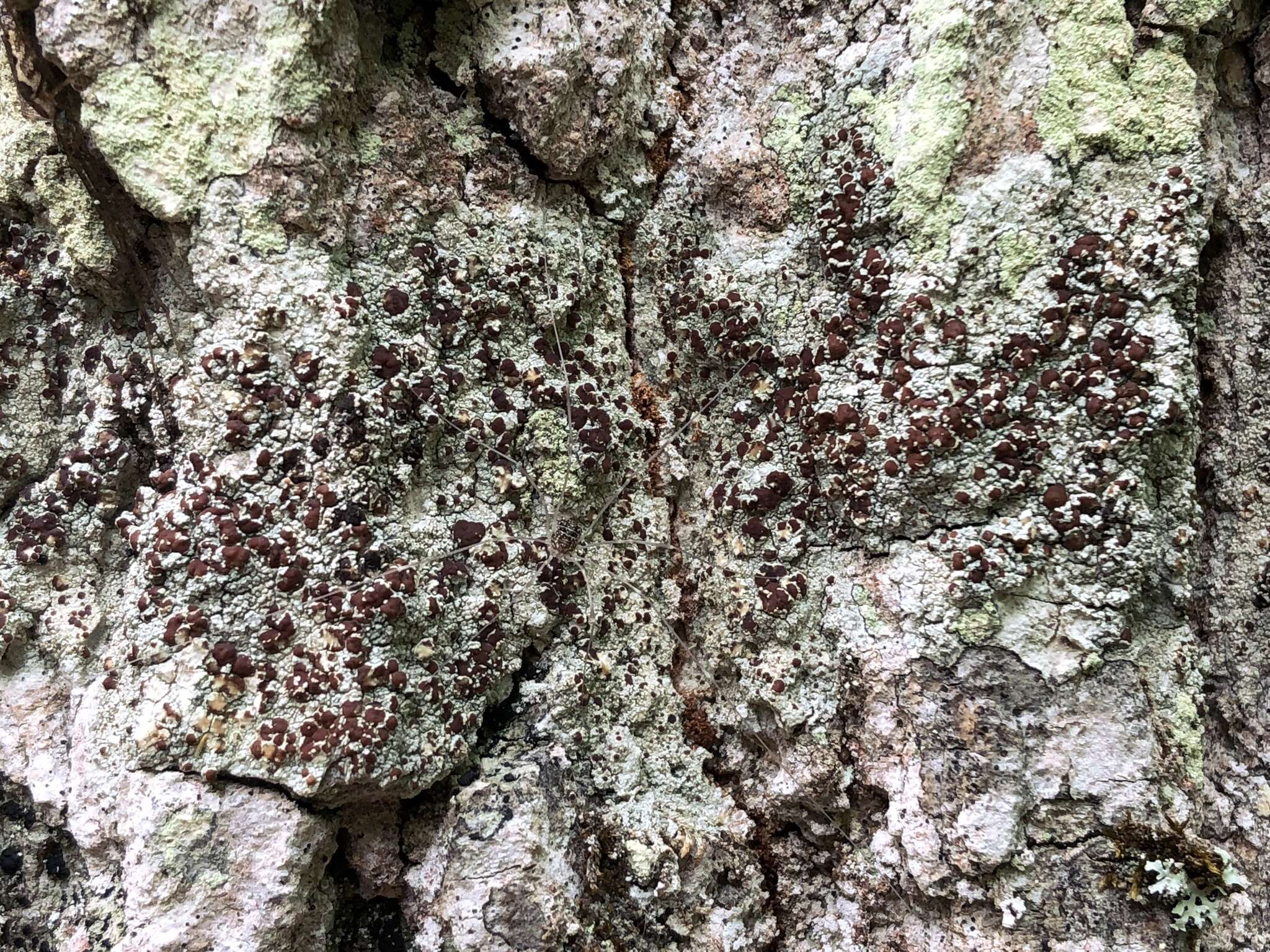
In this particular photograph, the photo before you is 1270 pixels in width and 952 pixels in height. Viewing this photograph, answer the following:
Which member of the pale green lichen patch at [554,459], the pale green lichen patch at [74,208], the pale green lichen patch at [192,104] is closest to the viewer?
the pale green lichen patch at [192,104]

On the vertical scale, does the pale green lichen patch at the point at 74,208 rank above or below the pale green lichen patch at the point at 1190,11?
below

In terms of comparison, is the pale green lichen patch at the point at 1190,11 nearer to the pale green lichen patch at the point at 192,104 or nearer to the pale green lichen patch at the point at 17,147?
the pale green lichen patch at the point at 192,104

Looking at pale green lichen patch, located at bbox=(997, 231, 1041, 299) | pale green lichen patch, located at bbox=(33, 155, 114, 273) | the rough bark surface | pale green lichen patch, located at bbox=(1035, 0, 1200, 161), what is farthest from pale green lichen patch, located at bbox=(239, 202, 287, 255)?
pale green lichen patch, located at bbox=(1035, 0, 1200, 161)

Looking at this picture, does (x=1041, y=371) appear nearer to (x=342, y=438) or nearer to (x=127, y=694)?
(x=342, y=438)

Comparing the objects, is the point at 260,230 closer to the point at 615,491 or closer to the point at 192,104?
the point at 192,104

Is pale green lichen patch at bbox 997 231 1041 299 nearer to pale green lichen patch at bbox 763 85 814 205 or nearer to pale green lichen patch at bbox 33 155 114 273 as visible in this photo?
pale green lichen patch at bbox 763 85 814 205

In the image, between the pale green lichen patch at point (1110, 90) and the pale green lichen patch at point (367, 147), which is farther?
the pale green lichen patch at point (367, 147)

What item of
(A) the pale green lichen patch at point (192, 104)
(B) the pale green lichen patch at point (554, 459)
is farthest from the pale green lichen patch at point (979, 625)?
(A) the pale green lichen patch at point (192, 104)
